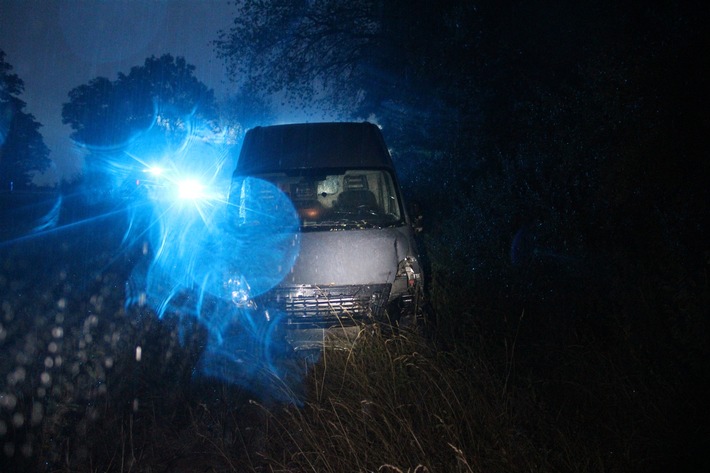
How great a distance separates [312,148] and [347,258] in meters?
1.83

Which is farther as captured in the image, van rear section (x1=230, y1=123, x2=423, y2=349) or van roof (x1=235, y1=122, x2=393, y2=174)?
van roof (x1=235, y1=122, x2=393, y2=174)

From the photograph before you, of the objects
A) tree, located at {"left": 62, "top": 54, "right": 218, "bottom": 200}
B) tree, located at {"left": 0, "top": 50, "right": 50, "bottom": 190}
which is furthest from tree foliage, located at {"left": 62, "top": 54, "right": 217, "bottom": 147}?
tree, located at {"left": 0, "top": 50, "right": 50, "bottom": 190}

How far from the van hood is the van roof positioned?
125cm

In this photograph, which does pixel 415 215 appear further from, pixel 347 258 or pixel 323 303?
pixel 323 303

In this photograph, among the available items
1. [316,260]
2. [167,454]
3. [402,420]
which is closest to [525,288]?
[316,260]

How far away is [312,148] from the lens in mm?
6926

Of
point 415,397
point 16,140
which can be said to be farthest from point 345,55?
point 16,140

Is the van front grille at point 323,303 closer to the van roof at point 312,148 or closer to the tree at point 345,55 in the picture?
the van roof at point 312,148

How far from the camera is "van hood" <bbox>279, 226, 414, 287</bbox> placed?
221 inches

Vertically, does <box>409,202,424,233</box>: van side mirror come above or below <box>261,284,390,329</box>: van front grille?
above

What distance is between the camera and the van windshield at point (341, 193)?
6516 mm

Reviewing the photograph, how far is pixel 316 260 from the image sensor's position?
5.66 m

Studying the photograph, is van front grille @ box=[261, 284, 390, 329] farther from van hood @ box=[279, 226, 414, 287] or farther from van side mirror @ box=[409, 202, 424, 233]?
van side mirror @ box=[409, 202, 424, 233]

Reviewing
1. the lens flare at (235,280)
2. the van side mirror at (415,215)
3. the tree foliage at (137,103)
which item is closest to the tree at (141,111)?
the tree foliage at (137,103)
